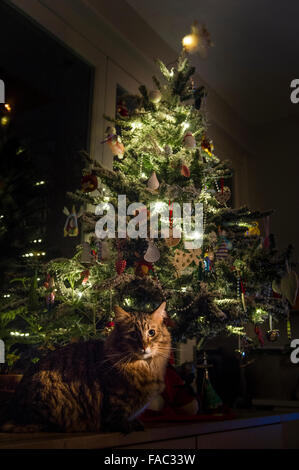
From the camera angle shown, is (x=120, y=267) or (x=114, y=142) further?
(x=114, y=142)

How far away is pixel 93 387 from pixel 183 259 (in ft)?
2.22

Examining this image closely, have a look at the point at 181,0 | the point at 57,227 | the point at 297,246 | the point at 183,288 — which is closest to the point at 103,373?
the point at 183,288

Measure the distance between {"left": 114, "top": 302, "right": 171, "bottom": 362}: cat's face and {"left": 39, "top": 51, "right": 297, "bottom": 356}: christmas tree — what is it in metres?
0.29

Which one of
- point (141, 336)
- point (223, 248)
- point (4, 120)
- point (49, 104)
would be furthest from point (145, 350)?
point (49, 104)

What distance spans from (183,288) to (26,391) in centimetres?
75

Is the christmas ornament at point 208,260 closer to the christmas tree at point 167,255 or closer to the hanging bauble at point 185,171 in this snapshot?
the christmas tree at point 167,255

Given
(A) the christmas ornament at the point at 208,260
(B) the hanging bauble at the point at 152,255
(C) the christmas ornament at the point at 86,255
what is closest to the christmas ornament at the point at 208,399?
(A) the christmas ornament at the point at 208,260

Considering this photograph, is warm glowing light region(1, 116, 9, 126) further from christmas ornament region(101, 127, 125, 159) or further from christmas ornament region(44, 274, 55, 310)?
christmas ornament region(44, 274, 55, 310)

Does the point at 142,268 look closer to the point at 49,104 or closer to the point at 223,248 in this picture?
the point at 223,248

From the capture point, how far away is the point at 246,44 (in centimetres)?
287

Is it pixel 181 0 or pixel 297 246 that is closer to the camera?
pixel 181 0

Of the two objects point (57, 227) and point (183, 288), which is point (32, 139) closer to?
point (57, 227)

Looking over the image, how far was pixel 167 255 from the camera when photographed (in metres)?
1.60
